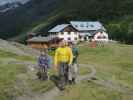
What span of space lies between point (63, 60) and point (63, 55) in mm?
378

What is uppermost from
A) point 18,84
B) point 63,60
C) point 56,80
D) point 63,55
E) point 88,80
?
point 63,55

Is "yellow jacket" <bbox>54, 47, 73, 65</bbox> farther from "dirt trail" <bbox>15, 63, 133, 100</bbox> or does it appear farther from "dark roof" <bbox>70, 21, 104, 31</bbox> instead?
"dark roof" <bbox>70, 21, 104, 31</bbox>

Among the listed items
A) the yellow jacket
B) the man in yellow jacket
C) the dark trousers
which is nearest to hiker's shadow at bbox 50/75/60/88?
the dark trousers

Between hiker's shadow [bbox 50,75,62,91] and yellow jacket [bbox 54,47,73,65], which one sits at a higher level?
yellow jacket [bbox 54,47,73,65]

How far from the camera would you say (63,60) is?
1069 inches

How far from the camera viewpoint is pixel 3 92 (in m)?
26.3

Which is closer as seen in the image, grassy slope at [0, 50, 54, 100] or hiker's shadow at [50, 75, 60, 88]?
grassy slope at [0, 50, 54, 100]

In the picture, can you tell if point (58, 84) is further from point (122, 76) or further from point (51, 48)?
point (51, 48)

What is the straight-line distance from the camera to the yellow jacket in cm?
2683

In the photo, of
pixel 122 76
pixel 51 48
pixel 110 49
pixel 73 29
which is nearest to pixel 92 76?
pixel 122 76

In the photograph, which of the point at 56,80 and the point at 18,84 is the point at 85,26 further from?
the point at 18,84

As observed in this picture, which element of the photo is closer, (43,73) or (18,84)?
(18,84)

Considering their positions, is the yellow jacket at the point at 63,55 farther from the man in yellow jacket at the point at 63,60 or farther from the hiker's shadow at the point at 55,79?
the hiker's shadow at the point at 55,79

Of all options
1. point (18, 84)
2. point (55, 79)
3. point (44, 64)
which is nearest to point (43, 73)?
point (44, 64)
